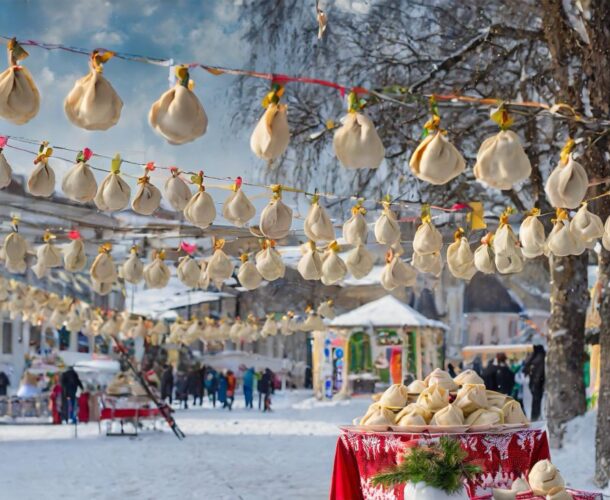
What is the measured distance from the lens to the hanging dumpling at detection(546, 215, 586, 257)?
26.2 ft

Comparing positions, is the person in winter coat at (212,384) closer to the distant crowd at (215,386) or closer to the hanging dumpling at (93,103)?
the distant crowd at (215,386)

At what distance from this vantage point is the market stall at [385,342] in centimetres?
2838

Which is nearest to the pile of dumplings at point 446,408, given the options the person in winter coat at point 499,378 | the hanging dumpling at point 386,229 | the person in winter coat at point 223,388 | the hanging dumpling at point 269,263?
the hanging dumpling at point 386,229

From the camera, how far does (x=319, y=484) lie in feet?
36.4

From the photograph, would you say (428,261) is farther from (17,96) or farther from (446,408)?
(17,96)

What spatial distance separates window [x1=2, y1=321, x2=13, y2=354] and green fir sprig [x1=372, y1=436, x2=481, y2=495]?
27359 mm

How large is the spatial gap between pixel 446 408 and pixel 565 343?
7625mm

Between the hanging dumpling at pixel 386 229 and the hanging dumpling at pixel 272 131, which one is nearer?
the hanging dumpling at pixel 272 131

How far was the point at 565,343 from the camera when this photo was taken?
43.6ft

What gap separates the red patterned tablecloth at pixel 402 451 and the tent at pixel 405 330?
21861 millimetres

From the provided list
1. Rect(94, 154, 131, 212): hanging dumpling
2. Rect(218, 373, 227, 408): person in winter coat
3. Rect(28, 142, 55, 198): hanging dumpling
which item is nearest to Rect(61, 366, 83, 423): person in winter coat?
Rect(218, 373, 227, 408): person in winter coat

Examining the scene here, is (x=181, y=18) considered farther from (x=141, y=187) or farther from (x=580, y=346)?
(x=141, y=187)

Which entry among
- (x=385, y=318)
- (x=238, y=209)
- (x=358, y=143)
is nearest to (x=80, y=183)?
(x=238, y=209)

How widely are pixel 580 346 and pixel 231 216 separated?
24.2 feet
